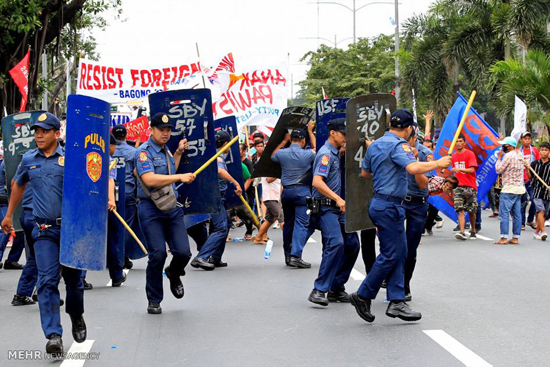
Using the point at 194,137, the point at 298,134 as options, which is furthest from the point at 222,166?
the point at 194,137

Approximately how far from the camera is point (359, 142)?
8.92 metres

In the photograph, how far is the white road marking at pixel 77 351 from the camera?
21.9ft

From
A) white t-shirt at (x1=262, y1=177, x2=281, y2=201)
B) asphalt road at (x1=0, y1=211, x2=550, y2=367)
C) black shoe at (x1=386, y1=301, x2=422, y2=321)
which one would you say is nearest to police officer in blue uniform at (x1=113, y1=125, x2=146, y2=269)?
asphalt road at (x1=0, y1=211, x2=550, y2=367)

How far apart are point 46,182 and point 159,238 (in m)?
1.91

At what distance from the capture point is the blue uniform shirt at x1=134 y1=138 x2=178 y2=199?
8.62 meters

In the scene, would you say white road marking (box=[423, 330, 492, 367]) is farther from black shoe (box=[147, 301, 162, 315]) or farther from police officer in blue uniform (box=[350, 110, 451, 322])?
black shoe (box=[147, 301, 162, 315])

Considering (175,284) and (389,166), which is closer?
(389,166)

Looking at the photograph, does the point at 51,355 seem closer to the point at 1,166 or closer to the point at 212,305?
the point at 212,305

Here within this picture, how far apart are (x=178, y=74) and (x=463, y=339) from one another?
530 inches

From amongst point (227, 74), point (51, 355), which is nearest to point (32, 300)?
point (51, 355)

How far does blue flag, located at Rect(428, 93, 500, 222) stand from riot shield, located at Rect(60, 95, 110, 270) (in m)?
8.84

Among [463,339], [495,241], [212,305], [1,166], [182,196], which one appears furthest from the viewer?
[495,241]

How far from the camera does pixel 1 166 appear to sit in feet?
41.1

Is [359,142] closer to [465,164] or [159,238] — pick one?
[159,238]
